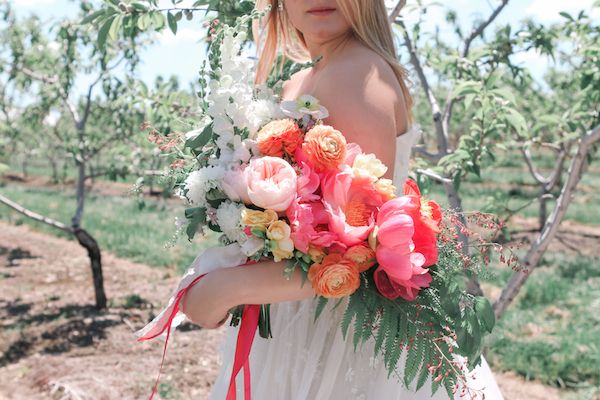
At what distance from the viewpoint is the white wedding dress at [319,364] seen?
4.79 ft

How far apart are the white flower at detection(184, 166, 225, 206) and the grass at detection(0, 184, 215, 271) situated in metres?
4.36

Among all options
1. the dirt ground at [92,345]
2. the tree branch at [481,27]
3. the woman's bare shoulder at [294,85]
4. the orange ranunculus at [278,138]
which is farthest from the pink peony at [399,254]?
the dirt ground at [92,345]

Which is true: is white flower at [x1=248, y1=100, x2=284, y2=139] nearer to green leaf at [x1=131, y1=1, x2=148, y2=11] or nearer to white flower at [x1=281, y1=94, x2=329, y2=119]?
white flower at [x1=281, y1=94, x2=329, y2=119]

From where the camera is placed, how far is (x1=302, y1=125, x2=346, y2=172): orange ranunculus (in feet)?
3.93

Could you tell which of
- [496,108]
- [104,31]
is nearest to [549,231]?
[496,108]

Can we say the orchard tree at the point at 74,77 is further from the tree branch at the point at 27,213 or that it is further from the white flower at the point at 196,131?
the white flower at the point at 196,131

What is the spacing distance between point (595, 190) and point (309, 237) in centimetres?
1874

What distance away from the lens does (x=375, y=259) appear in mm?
1256

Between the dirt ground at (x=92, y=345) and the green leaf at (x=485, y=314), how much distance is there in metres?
2.84

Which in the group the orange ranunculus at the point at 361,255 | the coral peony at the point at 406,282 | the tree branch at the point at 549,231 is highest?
the orange ranunculus at the point at 361,255

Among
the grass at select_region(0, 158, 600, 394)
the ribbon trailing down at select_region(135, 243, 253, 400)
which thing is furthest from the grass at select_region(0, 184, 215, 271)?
the ribbon trailing down at select_region(135, 243, 253, 400)

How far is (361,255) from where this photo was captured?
122 cm

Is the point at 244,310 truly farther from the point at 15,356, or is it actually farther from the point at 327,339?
the point at 15,356

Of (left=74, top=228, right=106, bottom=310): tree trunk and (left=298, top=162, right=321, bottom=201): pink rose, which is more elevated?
(left=298, top=162, right=321, bottom=201): pink rose
